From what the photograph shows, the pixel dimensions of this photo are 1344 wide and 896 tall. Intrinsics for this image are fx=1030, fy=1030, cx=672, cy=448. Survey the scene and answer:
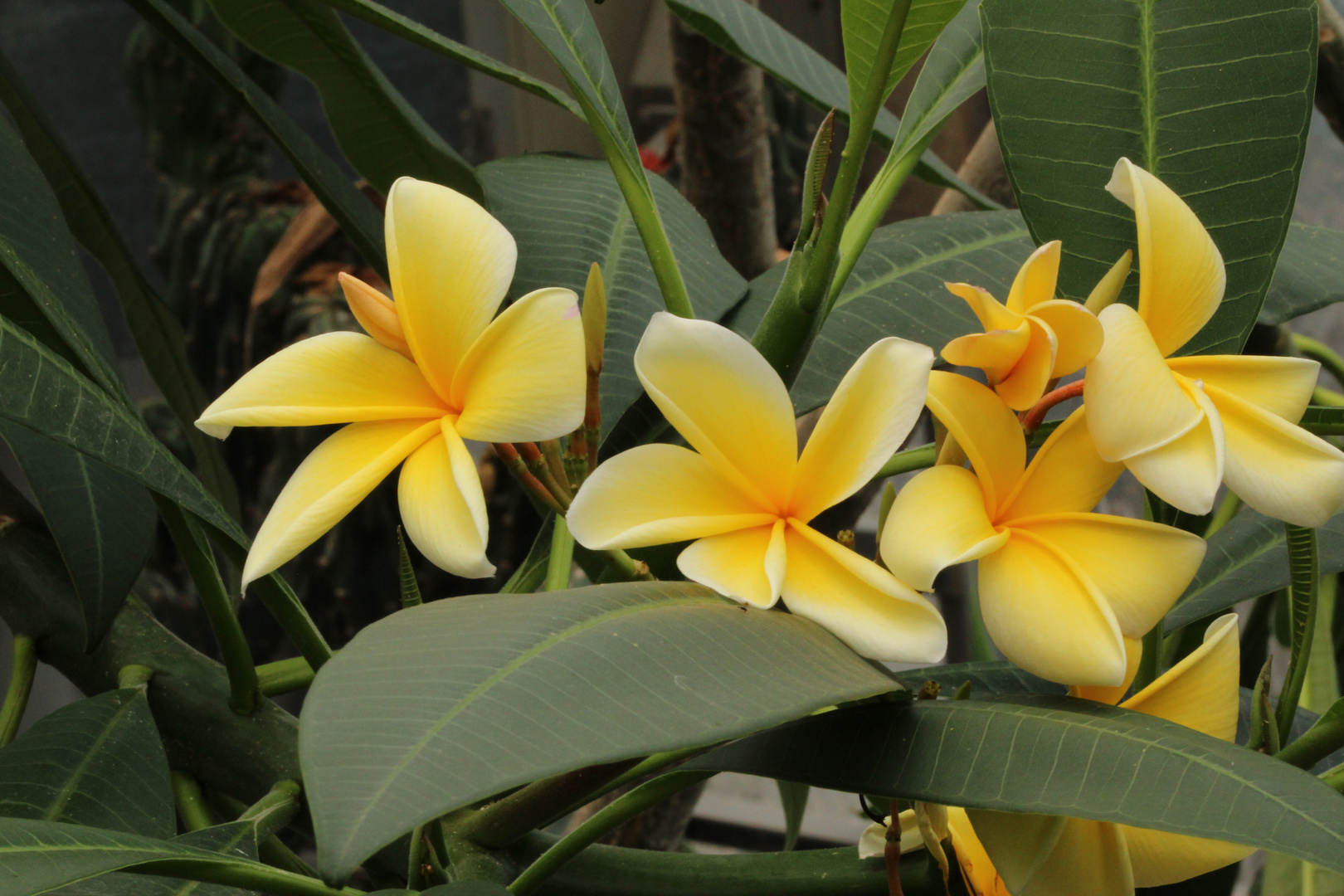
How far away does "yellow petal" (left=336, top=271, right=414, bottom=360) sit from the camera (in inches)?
10.1

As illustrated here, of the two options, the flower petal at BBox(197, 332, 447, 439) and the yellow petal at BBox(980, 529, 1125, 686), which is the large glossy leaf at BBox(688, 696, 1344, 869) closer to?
the yellow petal at BBox(980, 529, 1125, 686)

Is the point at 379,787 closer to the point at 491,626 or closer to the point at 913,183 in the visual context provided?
the point at 491,626

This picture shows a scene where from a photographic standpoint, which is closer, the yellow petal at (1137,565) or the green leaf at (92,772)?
the yellow petal at (1137,565)

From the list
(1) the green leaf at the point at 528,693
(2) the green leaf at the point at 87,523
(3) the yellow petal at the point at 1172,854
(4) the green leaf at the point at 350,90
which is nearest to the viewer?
(1) the green leaf at the point at 528,693

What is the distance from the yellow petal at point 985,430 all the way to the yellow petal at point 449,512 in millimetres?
104

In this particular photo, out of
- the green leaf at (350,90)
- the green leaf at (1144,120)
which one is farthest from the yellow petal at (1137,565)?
the green leaf at (350,90)

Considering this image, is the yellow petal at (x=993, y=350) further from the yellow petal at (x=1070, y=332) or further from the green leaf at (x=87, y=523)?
the green leaf at (x=87, y=523)

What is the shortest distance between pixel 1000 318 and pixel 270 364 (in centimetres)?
18

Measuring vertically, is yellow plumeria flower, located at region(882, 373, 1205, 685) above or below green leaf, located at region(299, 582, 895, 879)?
above

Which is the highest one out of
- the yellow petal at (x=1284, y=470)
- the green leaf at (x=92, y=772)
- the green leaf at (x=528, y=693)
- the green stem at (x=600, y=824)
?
the yellow petal at (x=1284, y=470)

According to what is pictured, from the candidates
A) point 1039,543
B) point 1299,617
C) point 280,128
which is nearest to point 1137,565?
point 1039,543

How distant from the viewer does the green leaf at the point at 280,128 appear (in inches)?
19.8

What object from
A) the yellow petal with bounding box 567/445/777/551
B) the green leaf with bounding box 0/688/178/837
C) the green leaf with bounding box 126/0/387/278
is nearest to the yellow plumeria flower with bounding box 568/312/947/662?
the yellow petal with bounding box 567/445/777/551

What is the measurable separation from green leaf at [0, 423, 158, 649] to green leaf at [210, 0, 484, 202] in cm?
23
